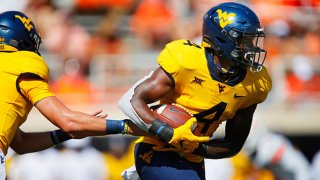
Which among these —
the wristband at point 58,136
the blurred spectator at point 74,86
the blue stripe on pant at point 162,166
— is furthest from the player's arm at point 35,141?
the blurred spectator at point 74,86

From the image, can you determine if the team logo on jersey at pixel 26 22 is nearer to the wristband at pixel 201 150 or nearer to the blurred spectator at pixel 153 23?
the wristband at pixel 201 150

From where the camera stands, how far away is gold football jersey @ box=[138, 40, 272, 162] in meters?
5.05

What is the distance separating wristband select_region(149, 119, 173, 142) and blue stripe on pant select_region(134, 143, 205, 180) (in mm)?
354

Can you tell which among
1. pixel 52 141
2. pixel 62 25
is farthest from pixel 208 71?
pixel 62 25

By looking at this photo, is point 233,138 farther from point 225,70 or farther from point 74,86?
point 74,86

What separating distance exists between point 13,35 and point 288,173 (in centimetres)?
481

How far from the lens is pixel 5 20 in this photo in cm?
513

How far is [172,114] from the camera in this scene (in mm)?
5066

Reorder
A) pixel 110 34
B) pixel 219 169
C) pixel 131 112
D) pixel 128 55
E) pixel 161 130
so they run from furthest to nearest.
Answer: pixel 110 34 → pixel 128 55 → pixel 219 169 → pixel 131 112 → pixel 161 130

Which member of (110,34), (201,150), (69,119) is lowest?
(110,34)

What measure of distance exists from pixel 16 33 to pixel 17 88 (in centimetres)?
44

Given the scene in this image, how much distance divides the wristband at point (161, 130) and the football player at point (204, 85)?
7cm

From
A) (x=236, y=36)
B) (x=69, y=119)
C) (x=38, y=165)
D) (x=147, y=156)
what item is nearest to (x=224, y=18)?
(x=236, y=36)

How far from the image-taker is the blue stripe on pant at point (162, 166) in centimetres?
516
